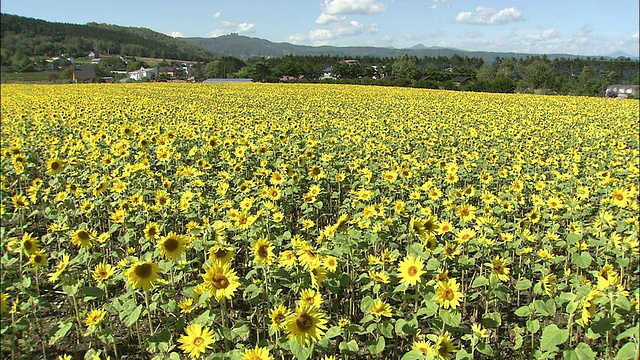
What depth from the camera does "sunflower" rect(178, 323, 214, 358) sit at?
101 inches

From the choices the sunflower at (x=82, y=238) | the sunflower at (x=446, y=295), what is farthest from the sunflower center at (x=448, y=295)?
the sunflower at (x=82, y=238)

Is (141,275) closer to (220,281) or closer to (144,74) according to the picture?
(220,281)

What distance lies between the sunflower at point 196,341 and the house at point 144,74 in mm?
59990

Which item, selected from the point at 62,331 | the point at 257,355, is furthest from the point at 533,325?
the point at 62,331

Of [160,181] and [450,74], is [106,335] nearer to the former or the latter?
[160,181]

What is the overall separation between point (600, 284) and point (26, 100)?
2051 cm

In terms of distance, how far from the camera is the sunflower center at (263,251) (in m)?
3.20

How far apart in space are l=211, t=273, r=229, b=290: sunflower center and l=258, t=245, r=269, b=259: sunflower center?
0.38 metres

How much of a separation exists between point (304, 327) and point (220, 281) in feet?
2.34

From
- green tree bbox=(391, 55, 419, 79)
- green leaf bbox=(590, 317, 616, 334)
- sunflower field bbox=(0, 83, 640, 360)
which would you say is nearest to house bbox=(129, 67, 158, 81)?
green tree bbox=(391, 55, 419, 79)

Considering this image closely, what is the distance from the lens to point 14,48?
2.90 metres

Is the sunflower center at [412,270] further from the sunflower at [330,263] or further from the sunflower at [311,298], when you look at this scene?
the sunflower at [311,298]

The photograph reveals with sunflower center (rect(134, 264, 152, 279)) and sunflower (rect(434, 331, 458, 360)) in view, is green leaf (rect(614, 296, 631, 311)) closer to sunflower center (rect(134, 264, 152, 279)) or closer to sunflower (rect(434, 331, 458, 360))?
sunflower (rect(434, 331, 458, 360))

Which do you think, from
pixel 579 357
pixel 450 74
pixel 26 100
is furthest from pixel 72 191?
pixel 450 74
